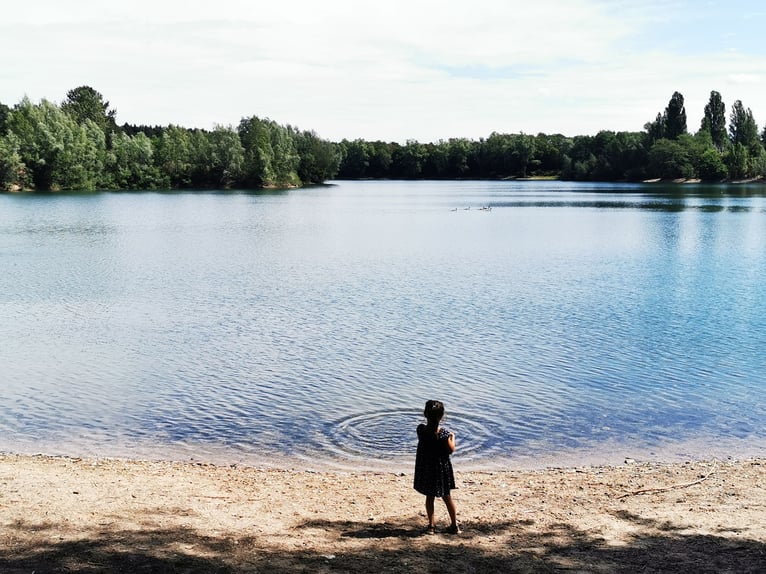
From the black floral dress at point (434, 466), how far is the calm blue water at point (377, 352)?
13.0 ft

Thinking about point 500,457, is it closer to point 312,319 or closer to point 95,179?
point 312,319

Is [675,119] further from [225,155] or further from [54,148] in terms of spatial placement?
[54,148]

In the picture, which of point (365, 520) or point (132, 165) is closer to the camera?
point (365, 520)

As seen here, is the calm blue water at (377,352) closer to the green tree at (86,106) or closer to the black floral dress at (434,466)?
the black floral dress at (434,466)

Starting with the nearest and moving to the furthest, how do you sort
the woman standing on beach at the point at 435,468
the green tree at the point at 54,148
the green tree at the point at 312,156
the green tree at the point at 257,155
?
the woman standing on beach at the point at 435,468
the green tree at the point at 54,148
the green tree at the point at 257,155
the green tree at the point at 312,156

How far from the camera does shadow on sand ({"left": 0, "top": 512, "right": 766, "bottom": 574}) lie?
27.1ft

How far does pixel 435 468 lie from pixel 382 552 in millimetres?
1318

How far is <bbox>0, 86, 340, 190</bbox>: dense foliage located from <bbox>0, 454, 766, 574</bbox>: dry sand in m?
131

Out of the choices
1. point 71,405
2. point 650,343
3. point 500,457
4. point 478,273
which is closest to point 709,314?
point 650,343

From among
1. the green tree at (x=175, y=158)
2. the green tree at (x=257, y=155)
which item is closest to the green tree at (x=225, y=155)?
the green tree at (x=257, y=155)

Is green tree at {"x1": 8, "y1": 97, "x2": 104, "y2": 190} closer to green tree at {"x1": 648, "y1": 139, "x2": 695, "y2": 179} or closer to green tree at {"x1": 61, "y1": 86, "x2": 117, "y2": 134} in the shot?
green tree at {"x1": 61, "y1": 86, "x2": 117, "y2": 134}

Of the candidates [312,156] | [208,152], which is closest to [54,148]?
[208,152]

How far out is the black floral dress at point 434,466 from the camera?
973cm

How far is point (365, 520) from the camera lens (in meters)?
10.2
